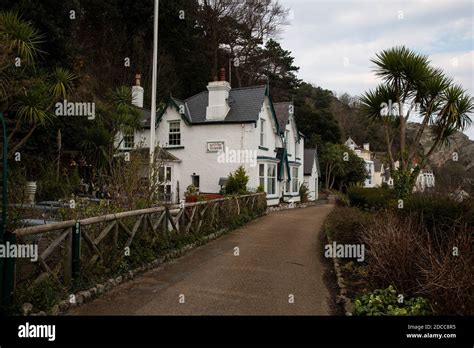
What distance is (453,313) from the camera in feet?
15.0

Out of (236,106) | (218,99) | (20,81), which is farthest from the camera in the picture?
(236,106)

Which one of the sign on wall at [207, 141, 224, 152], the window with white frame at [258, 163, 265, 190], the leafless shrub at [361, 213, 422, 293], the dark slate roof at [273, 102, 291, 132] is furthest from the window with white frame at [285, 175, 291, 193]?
the leafless shrub at [361, 213, 422, 293]

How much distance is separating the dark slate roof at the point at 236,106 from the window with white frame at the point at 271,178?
3.56 m

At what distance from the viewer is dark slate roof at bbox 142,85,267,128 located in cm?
2133

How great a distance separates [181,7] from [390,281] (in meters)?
28.8

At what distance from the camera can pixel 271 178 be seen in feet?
77.6

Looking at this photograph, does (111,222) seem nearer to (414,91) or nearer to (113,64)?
(414,91)

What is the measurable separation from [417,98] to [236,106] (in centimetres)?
1292

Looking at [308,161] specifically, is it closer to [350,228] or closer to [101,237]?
[350,228]

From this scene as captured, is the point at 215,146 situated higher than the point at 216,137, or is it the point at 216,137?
the point at 216,137

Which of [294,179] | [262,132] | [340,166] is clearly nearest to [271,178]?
[262,132]

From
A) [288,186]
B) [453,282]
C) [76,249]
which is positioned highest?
[288,186]

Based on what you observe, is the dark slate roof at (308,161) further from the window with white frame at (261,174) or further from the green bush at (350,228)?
the green bush at (350,228)

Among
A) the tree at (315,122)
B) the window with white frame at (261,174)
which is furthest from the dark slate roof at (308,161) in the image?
the window with white frame at (261,174)
